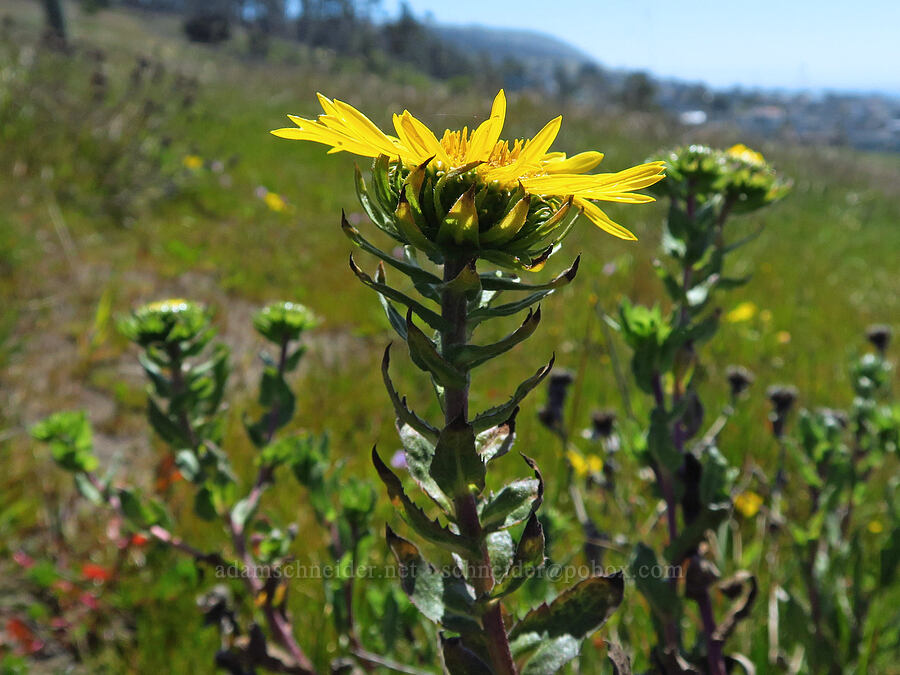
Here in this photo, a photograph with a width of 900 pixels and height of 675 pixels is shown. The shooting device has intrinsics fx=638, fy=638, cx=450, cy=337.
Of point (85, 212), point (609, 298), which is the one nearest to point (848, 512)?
point (609, 298)

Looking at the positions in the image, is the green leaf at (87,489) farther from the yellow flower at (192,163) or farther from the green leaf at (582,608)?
the yellow flower at (192,163)

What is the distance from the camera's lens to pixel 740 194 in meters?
1.44

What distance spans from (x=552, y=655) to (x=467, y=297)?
506mm

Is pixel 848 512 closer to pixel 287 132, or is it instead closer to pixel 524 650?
pixel 524 650

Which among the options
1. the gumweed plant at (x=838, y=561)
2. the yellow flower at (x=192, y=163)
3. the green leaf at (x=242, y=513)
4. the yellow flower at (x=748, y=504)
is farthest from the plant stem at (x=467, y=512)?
the yellow flower at (x=192, y=163)

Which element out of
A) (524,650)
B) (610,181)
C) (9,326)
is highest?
(610,181)

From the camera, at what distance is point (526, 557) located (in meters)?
0.79

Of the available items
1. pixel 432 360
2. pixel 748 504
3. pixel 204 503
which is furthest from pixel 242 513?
pixel 748 504

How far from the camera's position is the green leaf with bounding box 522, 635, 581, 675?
84 cm

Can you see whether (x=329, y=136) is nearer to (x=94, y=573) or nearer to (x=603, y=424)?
(x=603, y=424)

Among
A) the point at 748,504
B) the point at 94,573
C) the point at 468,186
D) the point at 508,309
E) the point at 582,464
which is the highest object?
the point at 468,186

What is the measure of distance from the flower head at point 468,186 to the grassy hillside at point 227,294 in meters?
0.23

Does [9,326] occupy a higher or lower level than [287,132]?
lower

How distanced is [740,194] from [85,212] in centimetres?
463
